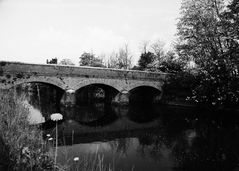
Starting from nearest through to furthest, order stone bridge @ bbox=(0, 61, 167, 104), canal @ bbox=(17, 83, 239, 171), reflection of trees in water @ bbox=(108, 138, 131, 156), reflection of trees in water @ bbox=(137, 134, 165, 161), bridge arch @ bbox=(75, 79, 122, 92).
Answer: canal @ bbox=(17, 83, 239, 171) < reflection of trees in water @ bbox=(137, 134, 165, 161) < reflection of trees in water @ bbox=(108, 138, 131, 156) < stone bridge @ bbox=(0, 61, 167, 104) < bridge arch @ bbox=(75, 79, 122, 92)

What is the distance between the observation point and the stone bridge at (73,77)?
625 inches

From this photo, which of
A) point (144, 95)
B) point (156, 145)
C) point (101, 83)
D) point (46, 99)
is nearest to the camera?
point (156, 145)

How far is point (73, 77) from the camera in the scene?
18.6 m

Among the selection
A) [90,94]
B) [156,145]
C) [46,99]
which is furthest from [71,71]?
[90,94]

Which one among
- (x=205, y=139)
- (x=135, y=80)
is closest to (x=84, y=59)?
(x=135, y=80)

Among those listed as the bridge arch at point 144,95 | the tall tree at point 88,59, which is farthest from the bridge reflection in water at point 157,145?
the tall tree at point 88,59

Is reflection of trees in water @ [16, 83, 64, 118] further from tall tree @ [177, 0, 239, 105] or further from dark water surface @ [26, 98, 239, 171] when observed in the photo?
tall tree @ [177, 0, 239, 105]

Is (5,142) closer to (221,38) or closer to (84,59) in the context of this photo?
(221,38)

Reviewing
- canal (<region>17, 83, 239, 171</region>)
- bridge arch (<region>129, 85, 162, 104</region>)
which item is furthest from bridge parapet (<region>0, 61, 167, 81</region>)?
canal (<region>17, 83, 239, 171</region>)

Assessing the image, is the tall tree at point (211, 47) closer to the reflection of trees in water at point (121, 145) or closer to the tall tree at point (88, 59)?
the reflection of trees in water at point (121, 145)

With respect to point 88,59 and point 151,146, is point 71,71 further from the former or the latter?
point 88,59

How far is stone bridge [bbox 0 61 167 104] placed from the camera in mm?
15875

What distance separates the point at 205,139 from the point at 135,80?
1346 centimetres

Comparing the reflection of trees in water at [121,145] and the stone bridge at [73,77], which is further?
the stone bridge at [73,77]
